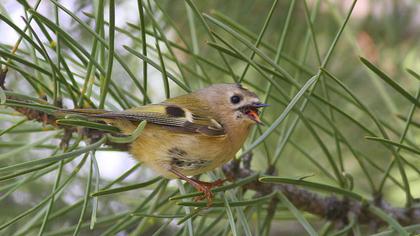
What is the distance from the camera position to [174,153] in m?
1.19

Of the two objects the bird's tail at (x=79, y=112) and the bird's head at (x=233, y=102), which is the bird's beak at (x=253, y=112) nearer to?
the bird's head at (x=233, y=102)

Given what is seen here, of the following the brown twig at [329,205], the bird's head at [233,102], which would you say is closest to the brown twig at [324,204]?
the brown twig at [329,205]

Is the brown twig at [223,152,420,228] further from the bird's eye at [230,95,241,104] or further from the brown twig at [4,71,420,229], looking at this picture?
the bird's eye at [230,95,241,104]

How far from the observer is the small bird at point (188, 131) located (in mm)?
1120

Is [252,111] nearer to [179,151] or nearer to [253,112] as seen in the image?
[253,112]

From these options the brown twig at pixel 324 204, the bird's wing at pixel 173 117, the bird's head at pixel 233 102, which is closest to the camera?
the bird's wing at pixel 173 117

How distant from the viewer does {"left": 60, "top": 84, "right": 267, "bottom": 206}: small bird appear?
112 cm

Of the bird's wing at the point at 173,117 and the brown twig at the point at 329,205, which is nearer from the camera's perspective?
the bird's wing at the point at 173,117

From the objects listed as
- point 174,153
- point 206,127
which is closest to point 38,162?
point 174,153

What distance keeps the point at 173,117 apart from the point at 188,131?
40 millimetres

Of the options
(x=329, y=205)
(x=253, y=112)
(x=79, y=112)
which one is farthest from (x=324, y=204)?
(x=79, y=112)

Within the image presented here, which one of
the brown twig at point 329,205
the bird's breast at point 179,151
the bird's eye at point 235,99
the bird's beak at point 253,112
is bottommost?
the brown twig at point 329,205

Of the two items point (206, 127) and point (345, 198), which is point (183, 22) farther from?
point (345, 198)

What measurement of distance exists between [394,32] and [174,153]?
977mm
